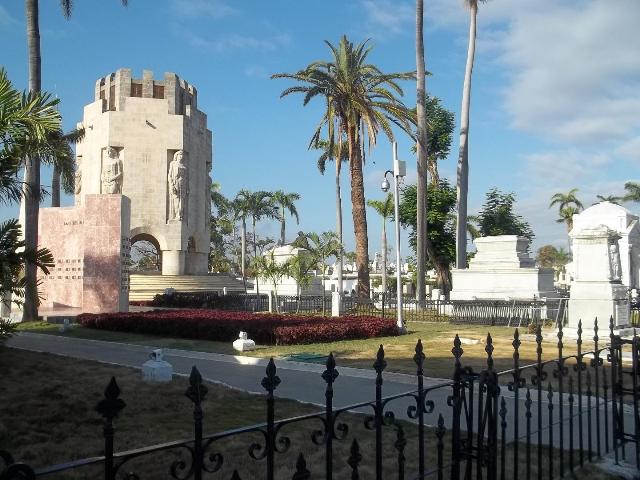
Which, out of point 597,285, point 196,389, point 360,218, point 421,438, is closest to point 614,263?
point 597,285

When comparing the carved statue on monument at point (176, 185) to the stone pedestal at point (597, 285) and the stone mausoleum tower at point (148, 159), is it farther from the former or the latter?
the stone pedestal at point (597, 285)

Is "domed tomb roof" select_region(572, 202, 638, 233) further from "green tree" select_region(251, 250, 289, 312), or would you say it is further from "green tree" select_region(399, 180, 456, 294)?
"green tree" select_region(251, 250, 289, 312)

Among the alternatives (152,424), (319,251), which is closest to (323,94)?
(319,251)

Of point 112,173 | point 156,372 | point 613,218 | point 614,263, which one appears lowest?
point 156,372

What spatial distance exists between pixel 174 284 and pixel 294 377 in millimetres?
27160

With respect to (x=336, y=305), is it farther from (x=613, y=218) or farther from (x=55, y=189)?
(x=55, y=189)

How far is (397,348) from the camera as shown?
14.6 meters

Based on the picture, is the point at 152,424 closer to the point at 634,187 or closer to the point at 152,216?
the point at 152,216

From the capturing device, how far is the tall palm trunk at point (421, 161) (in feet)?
95.4

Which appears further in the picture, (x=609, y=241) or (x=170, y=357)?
(x=609, y=241)

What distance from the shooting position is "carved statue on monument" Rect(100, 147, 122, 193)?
37.8 meters

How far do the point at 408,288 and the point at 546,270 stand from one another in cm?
2439

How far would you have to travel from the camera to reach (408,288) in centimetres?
5388

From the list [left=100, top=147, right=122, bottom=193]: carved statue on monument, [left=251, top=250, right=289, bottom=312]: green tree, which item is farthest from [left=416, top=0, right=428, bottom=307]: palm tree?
[left=100, top=147, right=122, bottom=193]: carved statue on monument
